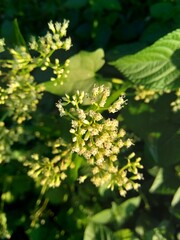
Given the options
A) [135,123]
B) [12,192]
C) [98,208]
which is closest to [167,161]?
[135,123]

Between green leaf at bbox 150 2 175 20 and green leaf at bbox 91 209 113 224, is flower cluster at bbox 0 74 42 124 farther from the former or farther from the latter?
green leaf at bbox 150 2 175 20

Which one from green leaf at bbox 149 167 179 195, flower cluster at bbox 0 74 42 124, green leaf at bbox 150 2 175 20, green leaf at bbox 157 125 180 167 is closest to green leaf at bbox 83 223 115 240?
green leaf at bbox 149 167 179 195

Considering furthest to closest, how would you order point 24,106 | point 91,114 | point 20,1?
point 20,1
point 24,106
point 91,114

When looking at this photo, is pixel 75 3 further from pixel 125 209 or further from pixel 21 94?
pixel 125 209

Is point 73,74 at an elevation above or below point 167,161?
above

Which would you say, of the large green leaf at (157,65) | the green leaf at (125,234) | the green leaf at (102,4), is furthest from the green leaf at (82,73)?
the green leaf at (125,234)

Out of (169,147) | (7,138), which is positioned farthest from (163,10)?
(7,138)

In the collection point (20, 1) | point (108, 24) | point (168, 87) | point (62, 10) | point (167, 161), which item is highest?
point (20, 1)

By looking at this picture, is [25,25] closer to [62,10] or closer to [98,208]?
[62,10]

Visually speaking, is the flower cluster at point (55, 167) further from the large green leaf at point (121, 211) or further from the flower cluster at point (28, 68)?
the large green leaf at point (121, 211)
